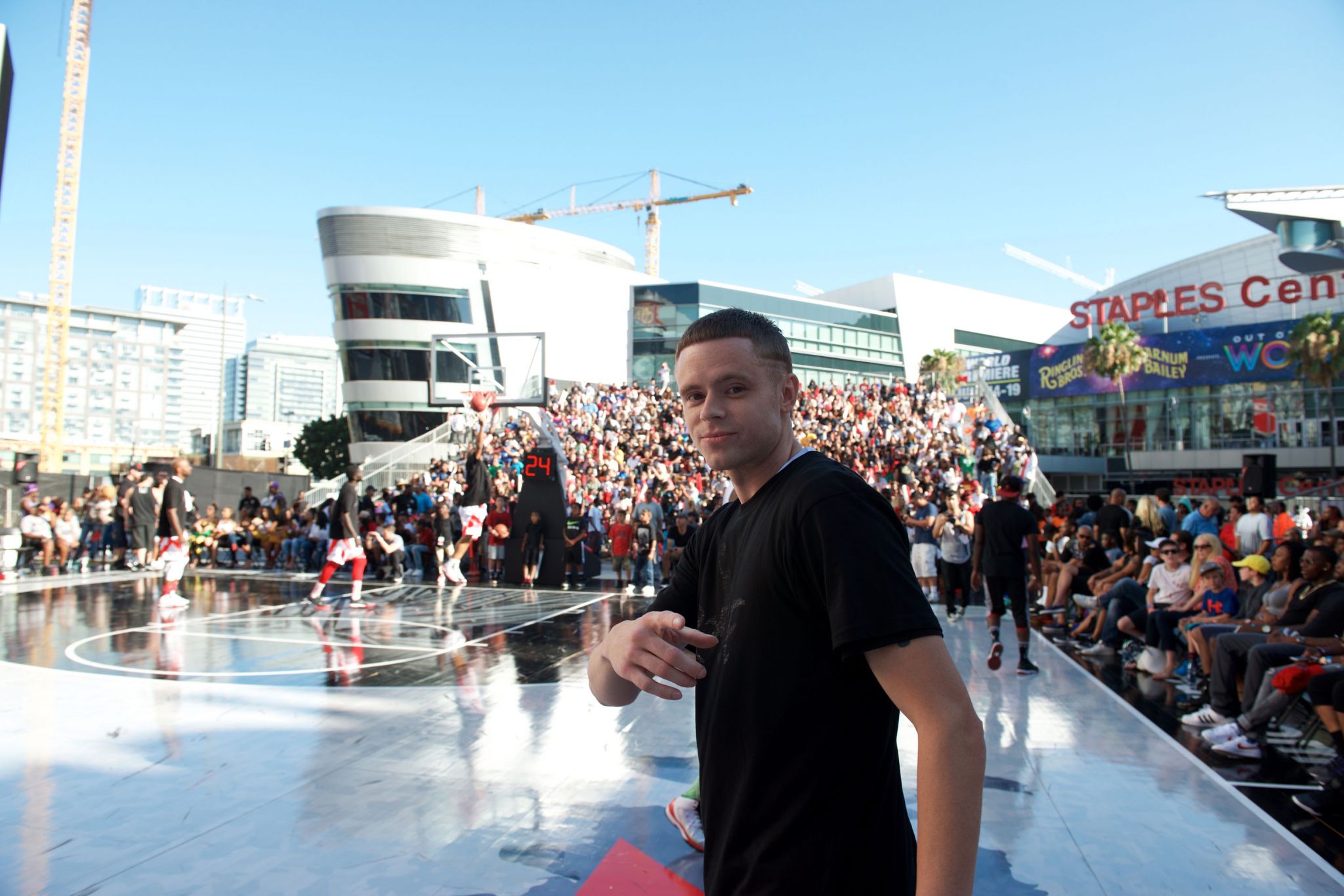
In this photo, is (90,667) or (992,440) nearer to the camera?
(90,667)

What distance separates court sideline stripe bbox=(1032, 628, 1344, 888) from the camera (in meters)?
3.48

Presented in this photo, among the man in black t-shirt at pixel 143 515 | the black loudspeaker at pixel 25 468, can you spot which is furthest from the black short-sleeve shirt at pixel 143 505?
the black loudspeaker at pixel 25 468

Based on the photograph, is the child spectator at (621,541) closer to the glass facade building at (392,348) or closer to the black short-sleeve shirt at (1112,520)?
the black short-sleeve shirt at (1112,520)

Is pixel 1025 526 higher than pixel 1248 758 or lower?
higher

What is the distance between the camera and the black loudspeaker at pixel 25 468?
21059 millimetres

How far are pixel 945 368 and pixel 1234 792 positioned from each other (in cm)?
4482

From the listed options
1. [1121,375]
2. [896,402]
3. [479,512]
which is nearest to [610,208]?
[1121,375]

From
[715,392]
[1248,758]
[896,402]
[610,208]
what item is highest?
[610,208]

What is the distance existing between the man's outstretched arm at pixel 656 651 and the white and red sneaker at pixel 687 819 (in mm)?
2315

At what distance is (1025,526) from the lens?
7.37m

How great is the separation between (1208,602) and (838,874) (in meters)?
7.62

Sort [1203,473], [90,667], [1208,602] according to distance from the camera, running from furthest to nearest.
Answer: [1203,473], [1208,602], [90,667]

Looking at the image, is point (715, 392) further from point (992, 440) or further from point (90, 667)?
point (992, 440)

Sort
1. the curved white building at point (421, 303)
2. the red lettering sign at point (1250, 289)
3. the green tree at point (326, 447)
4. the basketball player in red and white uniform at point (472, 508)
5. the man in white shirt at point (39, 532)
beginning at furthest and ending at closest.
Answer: the green tree at point (326, 447) → the curved white building at point (421, 303) → the red lettering sign at point (1250, 289) → the man in white shirt at point (39, 532) → the basketball player in red and white uniform at point (472, 508)
